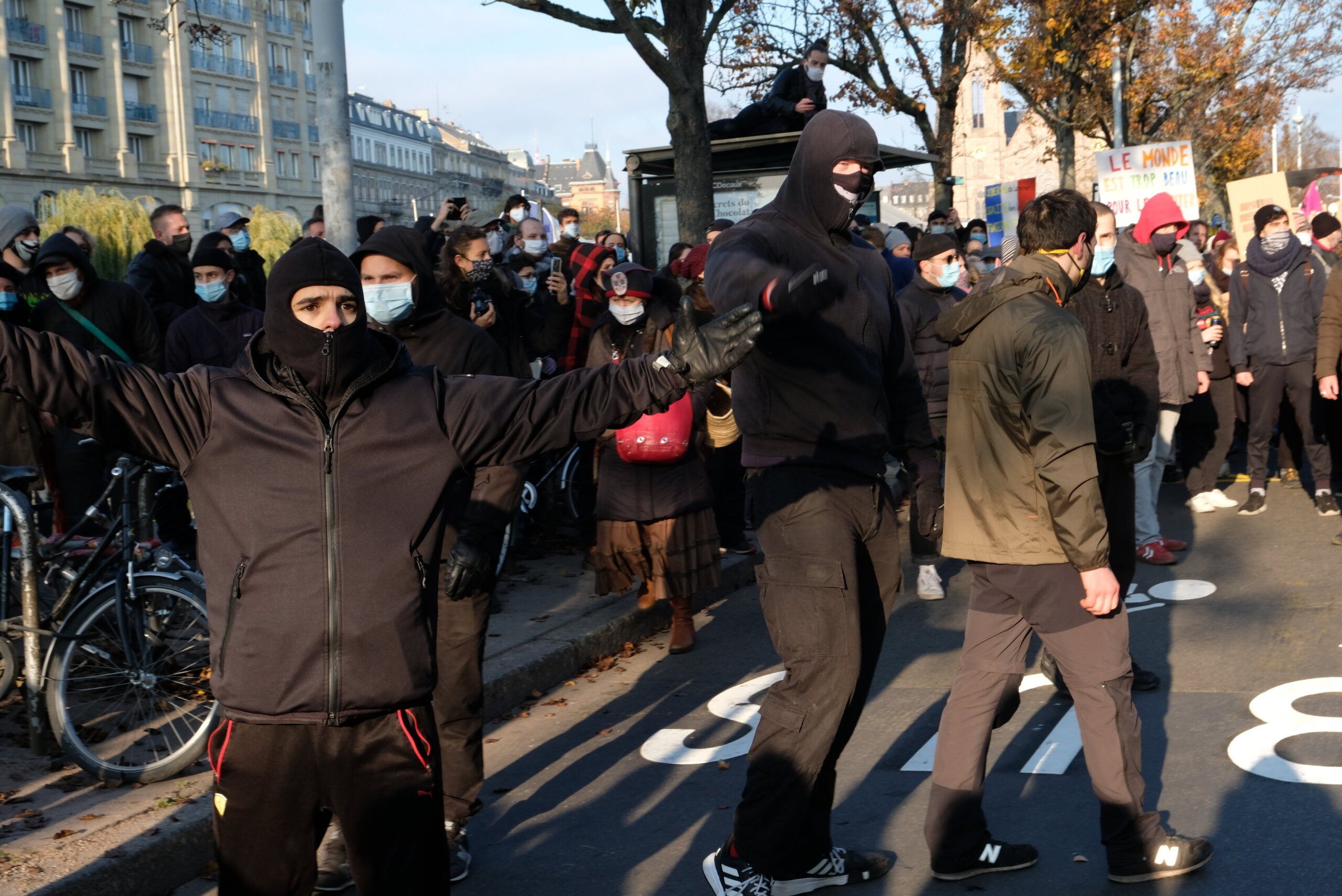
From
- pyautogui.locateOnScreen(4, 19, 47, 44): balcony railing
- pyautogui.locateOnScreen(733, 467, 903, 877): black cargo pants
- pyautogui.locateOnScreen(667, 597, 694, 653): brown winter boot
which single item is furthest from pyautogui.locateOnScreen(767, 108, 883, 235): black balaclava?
pyautogui.locateOnScreen(4, 19, 47, 44): balcony railing

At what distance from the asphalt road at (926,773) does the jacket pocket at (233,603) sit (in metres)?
1.68

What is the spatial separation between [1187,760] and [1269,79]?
3432 centimetres

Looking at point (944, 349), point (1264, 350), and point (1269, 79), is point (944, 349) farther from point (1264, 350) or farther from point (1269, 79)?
point (1269, 79)

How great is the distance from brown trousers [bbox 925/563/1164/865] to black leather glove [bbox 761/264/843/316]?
58.2 inches

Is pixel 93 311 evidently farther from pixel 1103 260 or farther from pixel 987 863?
pixel 987 863

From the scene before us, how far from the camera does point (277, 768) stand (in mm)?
2885

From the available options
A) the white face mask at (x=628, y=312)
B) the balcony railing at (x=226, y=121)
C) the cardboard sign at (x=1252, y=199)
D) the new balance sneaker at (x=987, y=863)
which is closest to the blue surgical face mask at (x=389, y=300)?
the new balance sneaker at (x=987, y=863)

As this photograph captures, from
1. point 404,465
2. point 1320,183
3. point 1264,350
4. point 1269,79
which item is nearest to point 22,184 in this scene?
point 1269,79

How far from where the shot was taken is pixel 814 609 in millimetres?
3836

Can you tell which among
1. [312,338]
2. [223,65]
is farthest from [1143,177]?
[223,65]

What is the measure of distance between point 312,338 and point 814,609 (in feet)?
5.32

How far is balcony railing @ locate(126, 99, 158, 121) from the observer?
241ft

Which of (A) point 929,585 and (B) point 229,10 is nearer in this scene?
(A) point 929,585

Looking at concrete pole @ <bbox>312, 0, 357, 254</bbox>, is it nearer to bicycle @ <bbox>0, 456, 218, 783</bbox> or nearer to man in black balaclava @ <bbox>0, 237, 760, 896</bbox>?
bicycle @ <bbox>0, 456, 218, 783</bbox>
